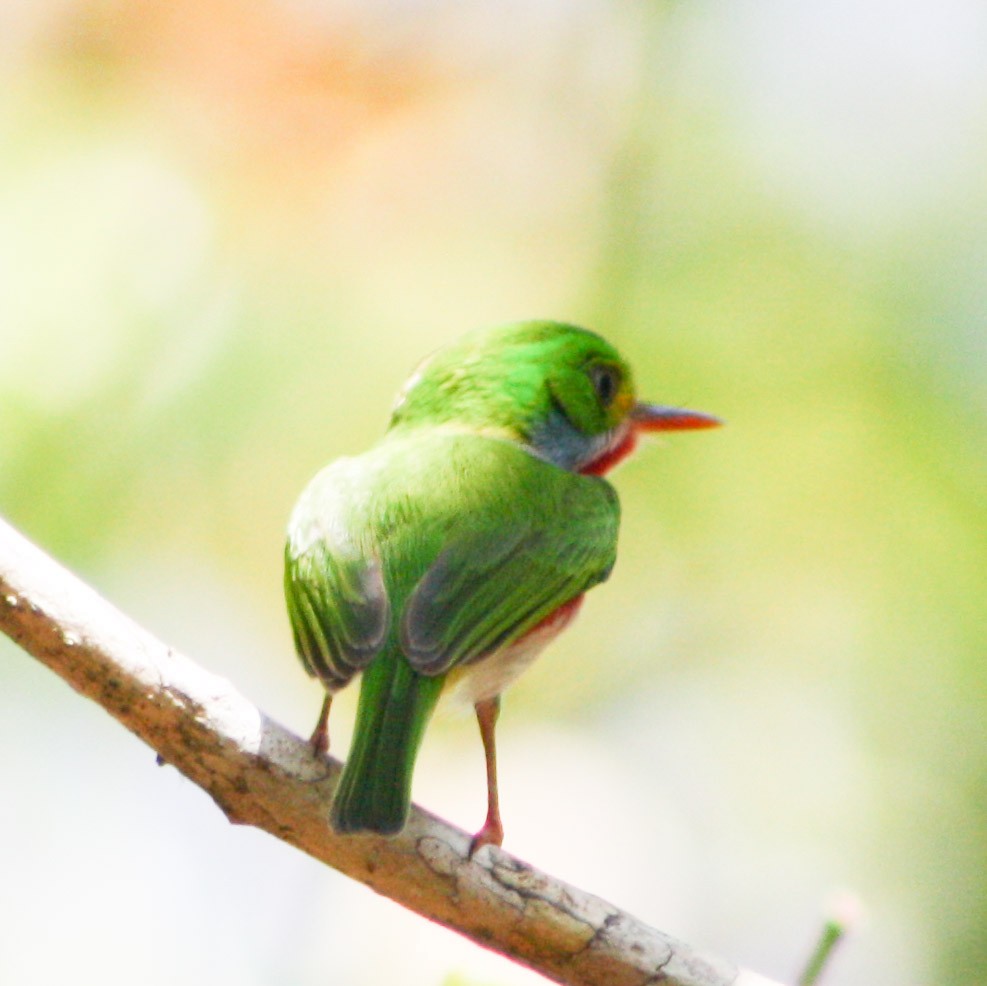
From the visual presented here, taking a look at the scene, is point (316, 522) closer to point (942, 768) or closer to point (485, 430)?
point (485, 430)

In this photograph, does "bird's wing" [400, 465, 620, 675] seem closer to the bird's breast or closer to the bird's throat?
the bird's breast

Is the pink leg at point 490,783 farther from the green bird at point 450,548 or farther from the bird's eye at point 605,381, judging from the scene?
the bird's eye at point 605,381

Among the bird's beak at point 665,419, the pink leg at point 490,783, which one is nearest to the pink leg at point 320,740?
the pink leg at point 490,783

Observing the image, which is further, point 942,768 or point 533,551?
point 942,768

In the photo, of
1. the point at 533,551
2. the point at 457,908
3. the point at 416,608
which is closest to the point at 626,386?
the point at 533,551

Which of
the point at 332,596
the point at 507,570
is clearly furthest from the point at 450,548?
the point at 332,596

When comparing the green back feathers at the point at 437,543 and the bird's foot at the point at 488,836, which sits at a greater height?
the green back feathers at the point at 437,543

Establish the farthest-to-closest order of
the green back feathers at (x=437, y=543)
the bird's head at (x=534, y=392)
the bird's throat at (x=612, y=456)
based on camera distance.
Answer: the bird's throat at (x=612, y=456) < the bird's head at (x=534, y=392) < the green back feathers at (x=437, y=543)
